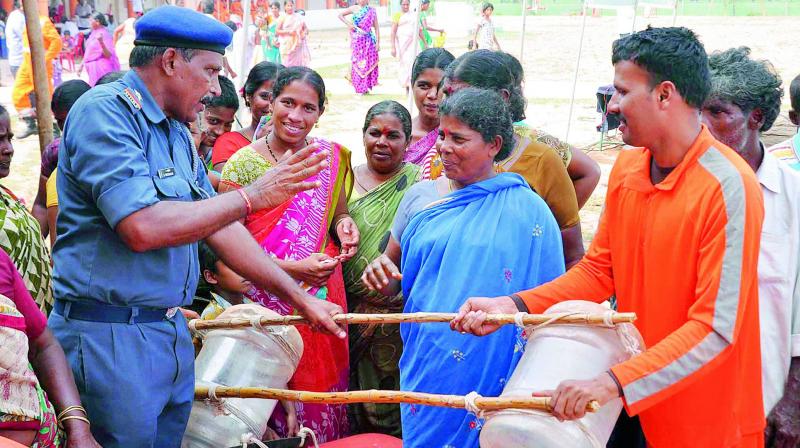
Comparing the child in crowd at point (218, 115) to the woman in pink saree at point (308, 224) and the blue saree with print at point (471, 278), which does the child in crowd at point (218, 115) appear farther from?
→ the blue saree with print at point (471, 278)

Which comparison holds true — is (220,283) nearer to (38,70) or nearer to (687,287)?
(38,70)

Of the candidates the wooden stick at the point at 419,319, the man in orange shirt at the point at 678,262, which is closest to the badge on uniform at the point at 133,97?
the wooden stick at the point at 419,319

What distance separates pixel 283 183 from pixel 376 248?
148cm

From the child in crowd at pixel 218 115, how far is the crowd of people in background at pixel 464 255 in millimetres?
1639

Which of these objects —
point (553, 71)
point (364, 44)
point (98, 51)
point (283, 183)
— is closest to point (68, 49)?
point (98, 51)

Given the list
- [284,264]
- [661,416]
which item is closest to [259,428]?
[284,264]

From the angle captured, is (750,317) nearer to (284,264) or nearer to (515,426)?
(515,426)

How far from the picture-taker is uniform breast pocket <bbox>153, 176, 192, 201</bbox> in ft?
8.41

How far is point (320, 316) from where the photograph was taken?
9.54ft

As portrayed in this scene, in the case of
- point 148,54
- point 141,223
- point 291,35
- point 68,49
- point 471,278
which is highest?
point 148,54

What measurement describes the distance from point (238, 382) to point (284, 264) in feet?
2.44

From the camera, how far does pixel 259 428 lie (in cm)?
300

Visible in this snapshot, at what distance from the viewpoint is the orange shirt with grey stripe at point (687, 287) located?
88.9 inches

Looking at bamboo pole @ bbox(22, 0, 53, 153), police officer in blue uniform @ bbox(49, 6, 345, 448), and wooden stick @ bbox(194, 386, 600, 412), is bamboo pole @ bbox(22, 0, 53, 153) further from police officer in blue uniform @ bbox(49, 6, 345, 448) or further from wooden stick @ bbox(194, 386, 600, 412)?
wooden stick @ bbox(194, 386, 600, 412)
